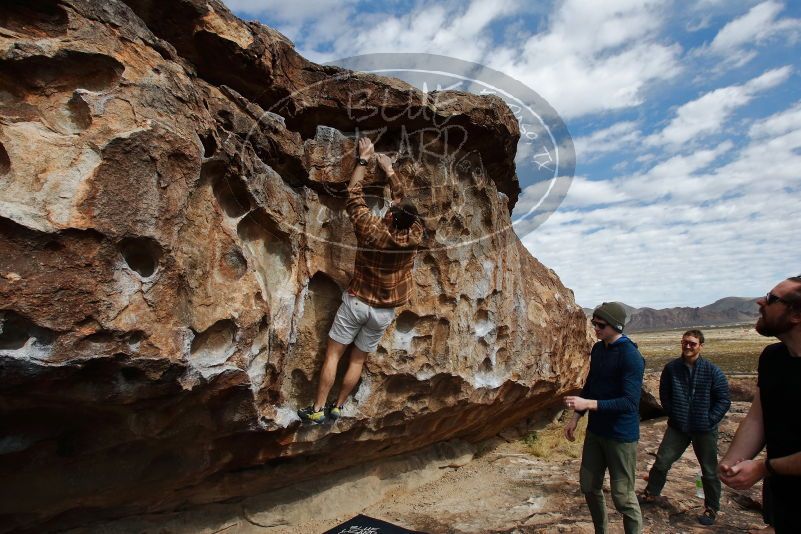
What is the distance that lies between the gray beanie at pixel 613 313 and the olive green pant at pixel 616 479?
3.25 feet

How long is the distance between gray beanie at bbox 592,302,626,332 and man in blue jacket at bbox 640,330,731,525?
5.97 feet

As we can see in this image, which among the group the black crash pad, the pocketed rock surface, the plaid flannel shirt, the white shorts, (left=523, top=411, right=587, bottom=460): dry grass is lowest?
the pocketed rock surface

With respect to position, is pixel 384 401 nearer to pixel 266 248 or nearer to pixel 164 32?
pixel 266 248

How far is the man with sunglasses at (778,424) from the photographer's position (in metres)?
2.54

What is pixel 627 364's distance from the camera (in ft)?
14.1

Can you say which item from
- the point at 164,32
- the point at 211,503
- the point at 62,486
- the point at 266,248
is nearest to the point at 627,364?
the point at 266,248

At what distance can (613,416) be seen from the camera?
4.33m

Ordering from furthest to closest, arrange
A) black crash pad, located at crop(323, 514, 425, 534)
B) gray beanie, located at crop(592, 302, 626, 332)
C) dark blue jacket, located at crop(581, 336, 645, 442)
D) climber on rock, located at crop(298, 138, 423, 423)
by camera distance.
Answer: climber on rock, located at crop(298, 138, 423, 423)
gray beanie, located at crop(592, 302, 626, 332)
dark blue jacket, located at crop(581, 336, 645, 442)
black crash pad, located at crop(323, 514, 425, 534)

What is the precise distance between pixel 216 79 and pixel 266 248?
5.97 ft

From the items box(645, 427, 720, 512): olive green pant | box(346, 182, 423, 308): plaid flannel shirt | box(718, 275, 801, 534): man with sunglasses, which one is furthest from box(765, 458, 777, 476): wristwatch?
box(645, 427, 720, 512): olive green pant

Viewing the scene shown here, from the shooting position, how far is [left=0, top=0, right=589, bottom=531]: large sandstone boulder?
2.87 meters

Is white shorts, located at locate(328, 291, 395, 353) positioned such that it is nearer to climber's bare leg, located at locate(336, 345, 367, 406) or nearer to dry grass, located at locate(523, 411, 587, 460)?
climber's bare leg, located at locate(336, 345, 367, 406)

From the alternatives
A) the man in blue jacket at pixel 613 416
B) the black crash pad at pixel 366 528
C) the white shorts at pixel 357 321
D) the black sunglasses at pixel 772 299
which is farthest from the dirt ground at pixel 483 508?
the black sunglasses at pixel 772 299

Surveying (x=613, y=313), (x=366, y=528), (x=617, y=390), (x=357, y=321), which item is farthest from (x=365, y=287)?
(x=617, y=390)
